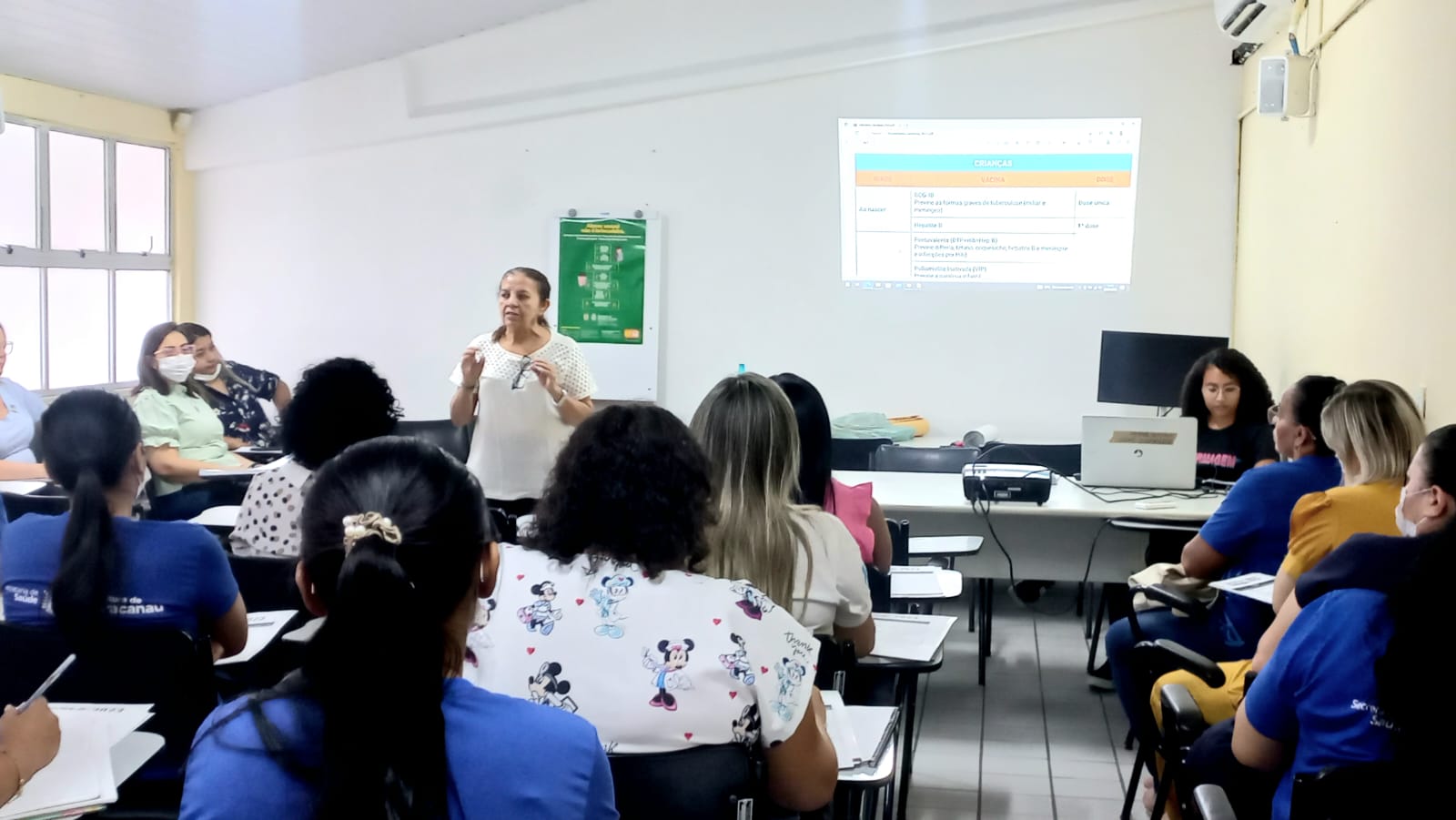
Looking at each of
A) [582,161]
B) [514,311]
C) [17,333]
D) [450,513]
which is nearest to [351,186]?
[582,161]

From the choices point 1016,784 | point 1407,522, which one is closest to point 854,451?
point 1016,784

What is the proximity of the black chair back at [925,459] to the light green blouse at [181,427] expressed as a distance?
8.91ft

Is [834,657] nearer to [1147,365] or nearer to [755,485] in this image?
[755,485]

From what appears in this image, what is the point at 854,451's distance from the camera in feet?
19.6

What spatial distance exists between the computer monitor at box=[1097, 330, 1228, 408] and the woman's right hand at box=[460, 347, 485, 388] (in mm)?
2907

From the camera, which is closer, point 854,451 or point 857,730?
point 857,730

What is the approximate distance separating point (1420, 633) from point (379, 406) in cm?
228

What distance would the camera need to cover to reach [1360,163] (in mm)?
4105

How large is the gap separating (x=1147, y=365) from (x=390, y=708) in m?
4.98

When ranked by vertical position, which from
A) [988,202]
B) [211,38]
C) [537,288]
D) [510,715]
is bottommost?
[510,715]

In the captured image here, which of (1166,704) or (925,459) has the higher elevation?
(925,459)

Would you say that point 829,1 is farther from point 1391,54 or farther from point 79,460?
point 79,460

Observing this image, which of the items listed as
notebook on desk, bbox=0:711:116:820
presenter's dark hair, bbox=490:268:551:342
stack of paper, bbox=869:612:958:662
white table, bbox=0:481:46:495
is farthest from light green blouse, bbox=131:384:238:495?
notebook on desk, bbox=0:711:116:820

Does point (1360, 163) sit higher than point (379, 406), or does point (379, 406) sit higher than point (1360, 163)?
point (1360, 163)
